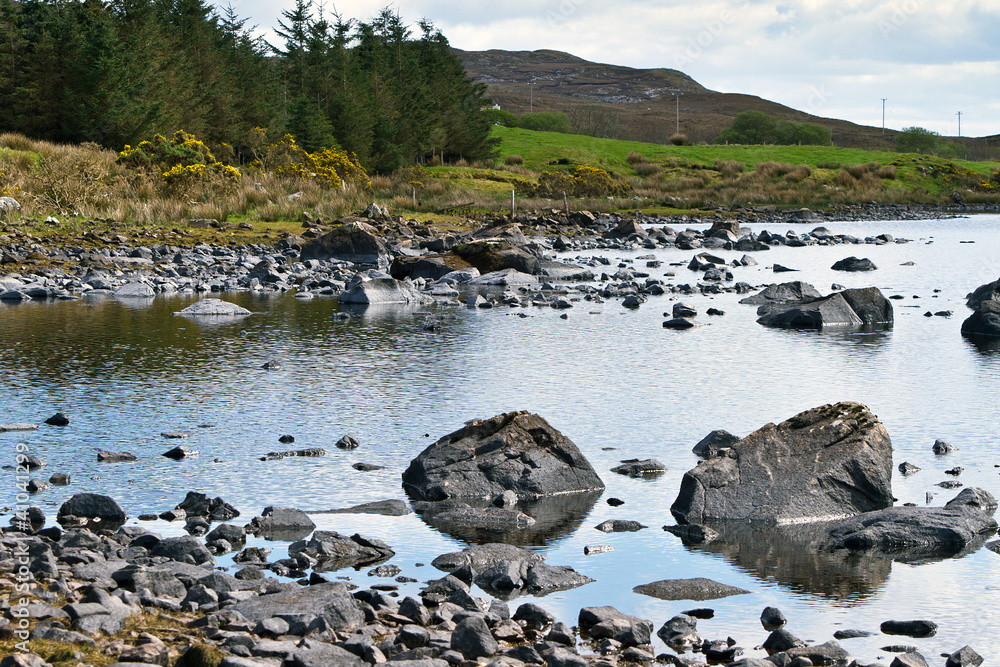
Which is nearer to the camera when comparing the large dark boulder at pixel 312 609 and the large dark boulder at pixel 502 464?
the large dark boulder at pixel 312 609

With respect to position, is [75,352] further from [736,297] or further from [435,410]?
[736,297]

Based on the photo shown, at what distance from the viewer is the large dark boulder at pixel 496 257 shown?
26.6m

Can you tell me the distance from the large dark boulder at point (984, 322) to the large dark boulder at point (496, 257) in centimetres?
1152

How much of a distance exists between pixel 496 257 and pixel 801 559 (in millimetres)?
20351

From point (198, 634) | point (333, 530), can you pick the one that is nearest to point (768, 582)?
point (333, 530)

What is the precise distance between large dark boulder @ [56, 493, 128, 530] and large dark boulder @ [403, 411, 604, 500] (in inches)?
87.5

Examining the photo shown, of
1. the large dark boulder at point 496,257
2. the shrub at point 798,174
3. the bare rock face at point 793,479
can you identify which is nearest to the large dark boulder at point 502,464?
the bare rock face at point 793,479

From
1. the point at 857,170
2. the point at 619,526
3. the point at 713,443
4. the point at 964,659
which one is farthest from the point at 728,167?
the point at 964,659

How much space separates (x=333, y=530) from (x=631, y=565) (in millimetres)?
2107

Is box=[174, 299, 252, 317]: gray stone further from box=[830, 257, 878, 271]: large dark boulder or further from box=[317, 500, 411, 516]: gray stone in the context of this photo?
box=[830, 257, 878, 271]: large dark boulder

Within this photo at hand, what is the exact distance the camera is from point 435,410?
1104cm

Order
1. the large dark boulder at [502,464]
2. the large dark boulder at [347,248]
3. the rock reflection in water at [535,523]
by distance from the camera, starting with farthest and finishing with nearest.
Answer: the large dark boulder at [347,248] < the large dark boulder at [502,464] < the rock reflection in water at [535,523]

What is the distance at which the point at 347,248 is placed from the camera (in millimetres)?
29219

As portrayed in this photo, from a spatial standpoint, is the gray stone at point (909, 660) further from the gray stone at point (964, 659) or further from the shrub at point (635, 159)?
the shrub at point (635, 159)
